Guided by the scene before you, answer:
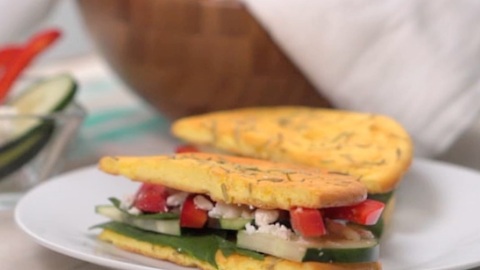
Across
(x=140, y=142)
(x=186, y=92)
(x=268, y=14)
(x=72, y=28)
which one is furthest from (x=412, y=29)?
(x=72, y=28)

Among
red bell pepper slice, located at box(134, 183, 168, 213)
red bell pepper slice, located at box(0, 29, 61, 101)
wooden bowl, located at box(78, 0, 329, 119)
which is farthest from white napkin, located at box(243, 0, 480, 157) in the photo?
red bell pepper slice, located at box(134, 183, 168, 213)

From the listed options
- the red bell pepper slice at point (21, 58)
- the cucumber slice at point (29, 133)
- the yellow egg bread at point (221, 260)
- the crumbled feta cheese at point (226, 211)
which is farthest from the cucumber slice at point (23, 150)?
the crumbled feta cheese at point (226, 211)

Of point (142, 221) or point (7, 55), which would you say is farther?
point (7, 55)

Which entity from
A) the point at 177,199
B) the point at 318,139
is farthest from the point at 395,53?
the point at 177,199

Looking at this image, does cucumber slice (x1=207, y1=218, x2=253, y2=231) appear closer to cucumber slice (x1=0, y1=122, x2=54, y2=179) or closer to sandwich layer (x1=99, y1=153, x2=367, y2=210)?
sandwich layer (x1=99, y1=153, x2=367, y2=210)

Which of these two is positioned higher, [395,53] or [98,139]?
[395,53]

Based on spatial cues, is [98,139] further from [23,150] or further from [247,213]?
[247,213]

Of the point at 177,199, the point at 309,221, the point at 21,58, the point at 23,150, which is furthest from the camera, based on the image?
the point at 21,58

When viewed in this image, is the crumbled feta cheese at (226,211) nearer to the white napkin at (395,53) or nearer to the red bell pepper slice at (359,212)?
the red bell pepper slice at (359,212)
